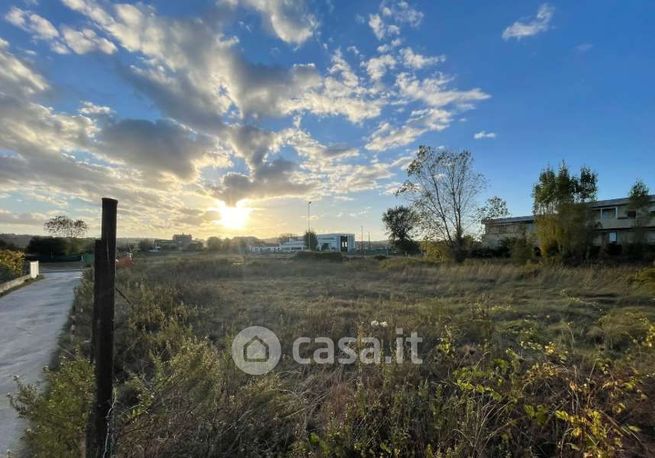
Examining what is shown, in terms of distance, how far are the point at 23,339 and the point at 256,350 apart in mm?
4426

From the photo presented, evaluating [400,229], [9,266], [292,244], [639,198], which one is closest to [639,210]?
[639,198]

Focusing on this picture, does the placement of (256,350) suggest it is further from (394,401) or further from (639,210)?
(639,210)

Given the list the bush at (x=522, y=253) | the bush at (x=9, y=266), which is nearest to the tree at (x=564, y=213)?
the bush at (x=522, y=253)

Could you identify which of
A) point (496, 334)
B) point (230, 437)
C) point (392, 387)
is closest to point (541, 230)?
point (496, 334)

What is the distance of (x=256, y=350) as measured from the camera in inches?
171

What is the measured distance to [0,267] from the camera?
14.7 metres

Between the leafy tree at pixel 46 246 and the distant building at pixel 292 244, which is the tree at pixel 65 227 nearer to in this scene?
the leafy tree at pixel 46 246

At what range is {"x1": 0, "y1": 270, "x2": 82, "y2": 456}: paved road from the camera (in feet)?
10.2

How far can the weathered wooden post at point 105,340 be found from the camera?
1887mm

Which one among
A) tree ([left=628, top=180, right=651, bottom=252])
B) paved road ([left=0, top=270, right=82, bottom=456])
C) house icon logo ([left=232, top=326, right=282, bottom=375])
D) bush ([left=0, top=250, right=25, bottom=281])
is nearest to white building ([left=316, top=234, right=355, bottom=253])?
tree ([left=628, top=180, right=651, bottom=252])

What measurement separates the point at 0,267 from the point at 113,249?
1811cm

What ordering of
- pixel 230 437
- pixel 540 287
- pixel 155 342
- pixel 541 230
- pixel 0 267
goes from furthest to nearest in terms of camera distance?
pixel 541 230
pixel 0 267
pixel 540 287
pixel 155 342
pixel 230 437

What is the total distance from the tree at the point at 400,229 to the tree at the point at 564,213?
80.9ft

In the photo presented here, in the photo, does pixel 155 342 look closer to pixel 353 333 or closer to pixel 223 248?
pixel 353 333
